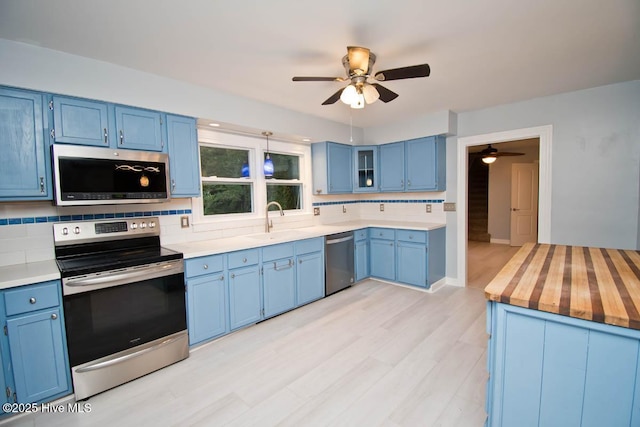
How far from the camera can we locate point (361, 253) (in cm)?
406

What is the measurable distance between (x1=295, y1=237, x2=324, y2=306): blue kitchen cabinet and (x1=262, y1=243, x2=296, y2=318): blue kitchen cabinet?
86 mm

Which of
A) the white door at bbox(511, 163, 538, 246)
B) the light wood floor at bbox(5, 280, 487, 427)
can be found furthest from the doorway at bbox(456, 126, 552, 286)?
the white door at bbox(511, 163, 538, 246)

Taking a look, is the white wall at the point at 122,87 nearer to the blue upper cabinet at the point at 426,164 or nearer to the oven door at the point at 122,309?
the oven door at the point at 122,309

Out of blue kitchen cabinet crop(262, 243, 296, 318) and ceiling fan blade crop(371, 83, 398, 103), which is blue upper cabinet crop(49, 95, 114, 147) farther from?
ceiling fan blade crop(371, 83, 398, 103)

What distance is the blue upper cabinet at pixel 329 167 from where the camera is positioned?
4.00 metres

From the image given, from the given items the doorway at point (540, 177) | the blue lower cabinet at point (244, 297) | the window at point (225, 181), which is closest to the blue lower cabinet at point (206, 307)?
the blue lower cabinet at point (244, 297)

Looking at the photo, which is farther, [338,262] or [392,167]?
[392,167]

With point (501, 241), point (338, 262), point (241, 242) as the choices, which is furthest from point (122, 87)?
point (501, 241)

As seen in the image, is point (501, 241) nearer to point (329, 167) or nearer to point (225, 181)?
point (329, 167)

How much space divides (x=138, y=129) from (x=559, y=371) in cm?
310

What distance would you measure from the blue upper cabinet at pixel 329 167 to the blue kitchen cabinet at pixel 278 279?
49.4 inches

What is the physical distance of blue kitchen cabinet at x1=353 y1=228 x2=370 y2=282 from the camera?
396 centimetres

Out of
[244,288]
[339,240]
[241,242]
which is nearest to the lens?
[244,288]

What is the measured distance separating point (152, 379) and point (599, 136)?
4748mm
